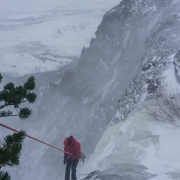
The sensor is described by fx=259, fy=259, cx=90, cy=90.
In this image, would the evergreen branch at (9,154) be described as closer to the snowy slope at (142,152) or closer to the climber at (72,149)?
the snowy slope at (142,152)

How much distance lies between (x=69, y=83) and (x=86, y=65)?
728cm

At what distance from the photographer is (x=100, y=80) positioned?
64.6m

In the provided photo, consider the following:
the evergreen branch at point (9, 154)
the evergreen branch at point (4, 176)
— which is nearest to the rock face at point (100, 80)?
the evergreen branch at point (9, 154)

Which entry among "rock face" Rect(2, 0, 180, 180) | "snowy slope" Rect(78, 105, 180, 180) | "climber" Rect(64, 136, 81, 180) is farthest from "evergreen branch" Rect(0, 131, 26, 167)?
"rock face" Rect(2, 0, 180, 180)

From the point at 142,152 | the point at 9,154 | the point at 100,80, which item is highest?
the point at 100,80

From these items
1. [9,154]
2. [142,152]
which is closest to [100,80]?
[142,152]

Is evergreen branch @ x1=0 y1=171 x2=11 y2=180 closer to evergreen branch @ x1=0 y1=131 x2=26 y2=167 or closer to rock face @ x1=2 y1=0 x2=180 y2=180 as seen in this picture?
evergreen branch @ x1=0 y1=131 x2=26 y2=167

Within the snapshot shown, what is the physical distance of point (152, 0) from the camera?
48906mm

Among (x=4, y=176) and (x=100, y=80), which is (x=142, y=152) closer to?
(x=4, y=176)

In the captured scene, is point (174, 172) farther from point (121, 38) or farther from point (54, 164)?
point (121, 38)

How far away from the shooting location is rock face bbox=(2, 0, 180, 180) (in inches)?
1755

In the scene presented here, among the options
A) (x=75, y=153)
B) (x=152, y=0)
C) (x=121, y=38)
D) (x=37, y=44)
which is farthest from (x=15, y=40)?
(x=75, y=153)

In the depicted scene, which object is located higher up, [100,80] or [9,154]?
[100,80]

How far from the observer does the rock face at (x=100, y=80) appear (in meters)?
44.6
